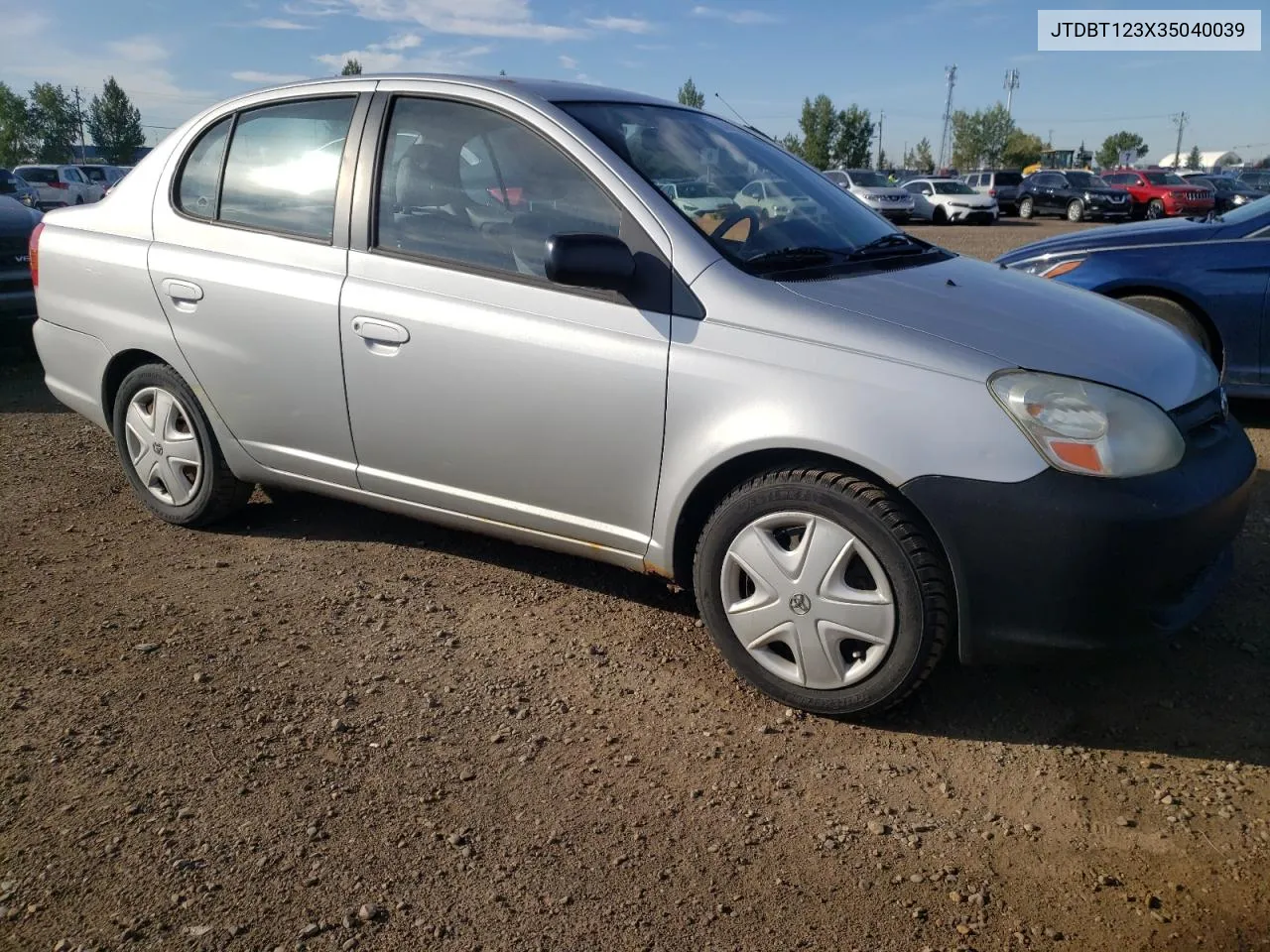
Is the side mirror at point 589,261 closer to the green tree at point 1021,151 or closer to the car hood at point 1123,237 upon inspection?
the car hood at point 1123,237

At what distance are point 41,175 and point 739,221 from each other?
35015 millimetres

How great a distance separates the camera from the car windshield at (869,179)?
32.9m

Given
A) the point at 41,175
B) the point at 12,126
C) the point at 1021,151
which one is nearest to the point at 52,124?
the point at 12,126

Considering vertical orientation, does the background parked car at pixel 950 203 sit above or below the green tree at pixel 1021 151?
below

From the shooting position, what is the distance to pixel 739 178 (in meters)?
3.63

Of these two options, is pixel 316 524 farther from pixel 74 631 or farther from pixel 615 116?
pixel 615 116

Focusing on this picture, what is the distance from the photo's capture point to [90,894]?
7.42 ft

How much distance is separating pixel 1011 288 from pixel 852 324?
82 cm

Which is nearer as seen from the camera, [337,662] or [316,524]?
[337,662]

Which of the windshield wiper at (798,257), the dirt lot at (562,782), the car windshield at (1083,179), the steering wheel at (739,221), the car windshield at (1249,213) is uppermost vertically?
the car windshield at (1083,179)

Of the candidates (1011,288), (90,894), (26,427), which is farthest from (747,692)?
(26,427)

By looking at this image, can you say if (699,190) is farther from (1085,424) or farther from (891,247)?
(1085,424)

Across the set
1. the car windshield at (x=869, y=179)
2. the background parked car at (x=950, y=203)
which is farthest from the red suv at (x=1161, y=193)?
the car windshield at (x=869, y=179)

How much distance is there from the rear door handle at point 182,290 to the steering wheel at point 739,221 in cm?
204
